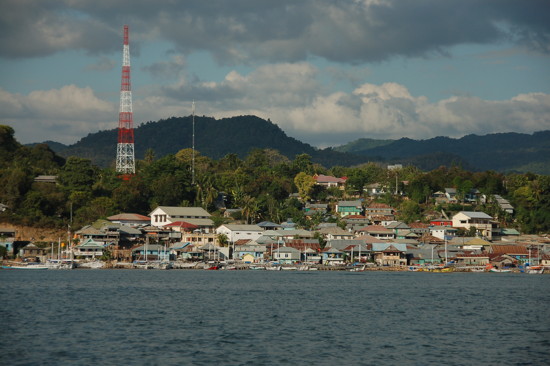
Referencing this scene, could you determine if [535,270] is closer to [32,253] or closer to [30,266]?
[30,266]

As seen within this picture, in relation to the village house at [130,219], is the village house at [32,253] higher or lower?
lower

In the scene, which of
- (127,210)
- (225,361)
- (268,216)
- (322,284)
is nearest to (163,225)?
(127,210)

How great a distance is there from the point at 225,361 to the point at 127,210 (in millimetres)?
88476

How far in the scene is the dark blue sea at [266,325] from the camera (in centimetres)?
2891

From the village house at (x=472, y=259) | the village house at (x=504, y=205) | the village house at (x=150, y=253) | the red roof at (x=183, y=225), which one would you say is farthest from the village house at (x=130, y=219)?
the village house at (x=504, y=205)

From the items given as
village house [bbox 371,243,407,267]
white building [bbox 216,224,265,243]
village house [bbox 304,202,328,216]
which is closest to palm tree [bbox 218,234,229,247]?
white building [bbox 216,224,265,243]

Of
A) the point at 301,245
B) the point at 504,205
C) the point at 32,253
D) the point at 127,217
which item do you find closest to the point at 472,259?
the point at 504,205

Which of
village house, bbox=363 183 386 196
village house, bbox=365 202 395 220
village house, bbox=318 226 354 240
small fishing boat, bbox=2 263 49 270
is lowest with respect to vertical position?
small fishing boat, bbox=2 263 49 270

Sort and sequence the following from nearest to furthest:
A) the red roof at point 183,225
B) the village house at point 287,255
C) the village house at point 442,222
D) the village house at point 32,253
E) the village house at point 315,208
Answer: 1. the village house at point 32,253
2. the village house at point 287,255
3. the red roof at point 183,225
4. the village house at point 442,222
5. the village house at point 315,208

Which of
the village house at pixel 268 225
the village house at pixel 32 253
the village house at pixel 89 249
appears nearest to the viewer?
the village house at pixel 32 253

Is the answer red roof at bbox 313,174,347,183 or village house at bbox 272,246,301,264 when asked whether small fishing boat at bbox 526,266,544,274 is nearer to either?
village house at bbox 272,246,301,264

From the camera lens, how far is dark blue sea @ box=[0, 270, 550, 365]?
2891 centimetres

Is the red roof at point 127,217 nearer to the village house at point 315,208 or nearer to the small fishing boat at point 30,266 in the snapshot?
the small fishing boat at point 30,266

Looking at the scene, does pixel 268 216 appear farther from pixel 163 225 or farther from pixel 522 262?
pixel 522 262
